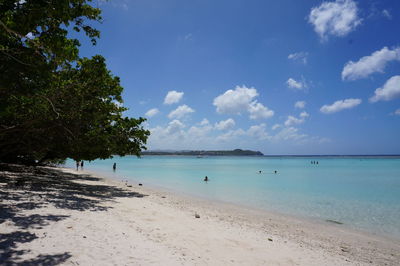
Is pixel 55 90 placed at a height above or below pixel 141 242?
above

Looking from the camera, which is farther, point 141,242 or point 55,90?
point 55,90

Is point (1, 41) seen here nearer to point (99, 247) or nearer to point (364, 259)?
point (99, 247)

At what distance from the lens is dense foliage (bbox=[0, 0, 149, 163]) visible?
6230mm

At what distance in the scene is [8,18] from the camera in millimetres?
6035

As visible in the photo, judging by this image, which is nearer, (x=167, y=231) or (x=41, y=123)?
(x=167, y=231)

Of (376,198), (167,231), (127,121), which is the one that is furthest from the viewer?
(376,198)

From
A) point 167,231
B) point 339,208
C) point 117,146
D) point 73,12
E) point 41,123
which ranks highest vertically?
point 73,12

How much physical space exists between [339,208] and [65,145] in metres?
18.4

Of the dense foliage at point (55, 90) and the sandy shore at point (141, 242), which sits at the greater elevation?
the dense foliage at point (55, 90)

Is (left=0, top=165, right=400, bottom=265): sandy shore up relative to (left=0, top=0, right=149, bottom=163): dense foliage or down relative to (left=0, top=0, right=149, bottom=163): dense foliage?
down

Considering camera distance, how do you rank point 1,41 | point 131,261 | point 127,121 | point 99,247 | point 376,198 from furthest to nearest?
1. point 376,198
2. point 127,121
3. point 1,41
4. point 99,247
5. point 131,261

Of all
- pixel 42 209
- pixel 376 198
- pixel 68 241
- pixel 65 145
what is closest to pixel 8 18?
pixel 68 241

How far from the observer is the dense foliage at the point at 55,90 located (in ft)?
20.4

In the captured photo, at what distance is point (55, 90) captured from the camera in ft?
39.4
